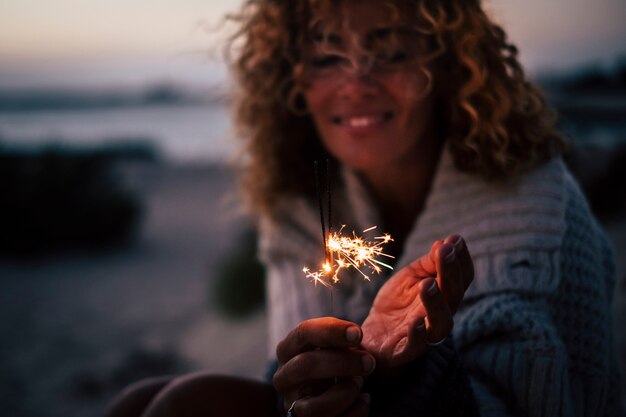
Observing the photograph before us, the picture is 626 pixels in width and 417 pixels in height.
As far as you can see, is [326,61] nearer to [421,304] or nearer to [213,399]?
[421,304]

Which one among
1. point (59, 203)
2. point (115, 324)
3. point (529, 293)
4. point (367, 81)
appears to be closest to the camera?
point (529, 293)

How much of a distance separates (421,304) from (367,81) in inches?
45.8

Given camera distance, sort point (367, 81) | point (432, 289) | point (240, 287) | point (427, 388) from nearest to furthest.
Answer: point (432, 289) → point (427, 388) → point (367, 81) → point (240, 287)

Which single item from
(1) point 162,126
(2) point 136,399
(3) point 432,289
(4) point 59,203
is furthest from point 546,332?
(1) point 162,126

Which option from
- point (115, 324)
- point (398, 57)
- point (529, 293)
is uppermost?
point (398, 57)

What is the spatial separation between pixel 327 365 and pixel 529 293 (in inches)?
39.0

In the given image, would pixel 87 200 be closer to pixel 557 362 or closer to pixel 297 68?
pixel 297 68

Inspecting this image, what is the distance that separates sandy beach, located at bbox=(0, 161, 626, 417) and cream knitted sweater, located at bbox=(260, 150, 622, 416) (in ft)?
5.37

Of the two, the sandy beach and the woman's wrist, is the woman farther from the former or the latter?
the sandy beach

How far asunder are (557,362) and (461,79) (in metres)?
1.24

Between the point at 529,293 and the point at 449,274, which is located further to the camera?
the point at 529,293

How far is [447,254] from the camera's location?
134cm

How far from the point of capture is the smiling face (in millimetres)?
2275

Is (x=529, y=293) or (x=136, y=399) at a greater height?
(x=529, y=293)
